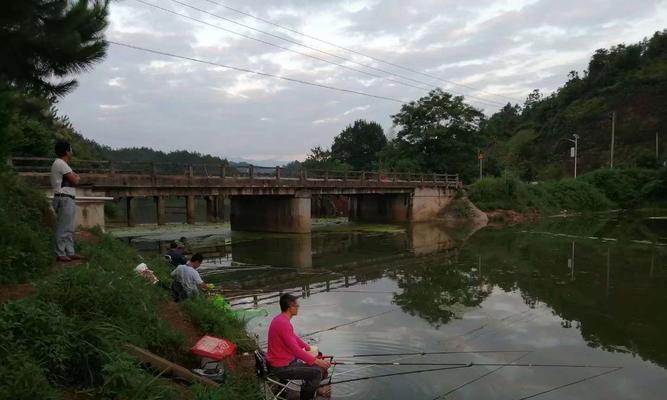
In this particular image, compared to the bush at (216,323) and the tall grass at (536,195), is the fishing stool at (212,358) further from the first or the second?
the tall grass at (536,195)

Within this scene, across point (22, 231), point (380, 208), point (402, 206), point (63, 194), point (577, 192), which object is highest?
point (63, 194)

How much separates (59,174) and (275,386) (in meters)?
4.53

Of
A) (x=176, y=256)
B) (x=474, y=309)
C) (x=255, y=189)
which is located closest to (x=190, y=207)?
(x=255, y=189)

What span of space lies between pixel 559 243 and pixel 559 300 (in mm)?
12279

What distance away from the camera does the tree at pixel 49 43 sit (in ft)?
22.3

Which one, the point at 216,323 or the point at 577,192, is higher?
the point at 216,323

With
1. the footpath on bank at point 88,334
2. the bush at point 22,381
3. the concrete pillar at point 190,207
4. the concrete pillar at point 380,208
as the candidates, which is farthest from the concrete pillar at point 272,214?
the bush at point 22,381

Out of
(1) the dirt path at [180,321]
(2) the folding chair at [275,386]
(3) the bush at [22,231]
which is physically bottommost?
(2) the folding chair at [275,386]

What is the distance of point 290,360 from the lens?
224 inches

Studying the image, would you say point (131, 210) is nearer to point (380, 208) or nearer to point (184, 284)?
point (184, 284)

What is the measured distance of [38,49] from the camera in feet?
23.2

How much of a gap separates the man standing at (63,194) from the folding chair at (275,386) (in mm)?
3972

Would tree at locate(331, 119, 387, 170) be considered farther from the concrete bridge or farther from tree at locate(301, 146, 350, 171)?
the concrete bridge

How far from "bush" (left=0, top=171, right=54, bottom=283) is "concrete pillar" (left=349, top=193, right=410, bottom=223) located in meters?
29.9
